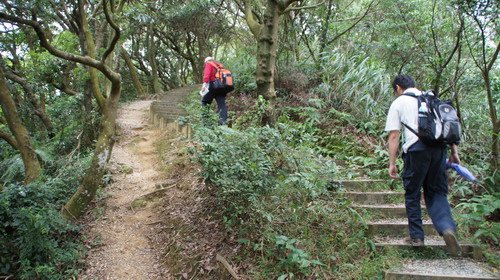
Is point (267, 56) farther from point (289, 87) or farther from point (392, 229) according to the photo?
point (392, 229)

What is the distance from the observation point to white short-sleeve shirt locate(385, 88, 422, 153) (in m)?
3.92

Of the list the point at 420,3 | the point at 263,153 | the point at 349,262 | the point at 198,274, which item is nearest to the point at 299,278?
the point at 349,262

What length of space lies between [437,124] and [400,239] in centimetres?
144

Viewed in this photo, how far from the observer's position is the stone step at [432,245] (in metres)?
3.93

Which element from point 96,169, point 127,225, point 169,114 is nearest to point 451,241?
point 127,225

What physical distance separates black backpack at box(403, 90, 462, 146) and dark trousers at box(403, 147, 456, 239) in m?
0.15

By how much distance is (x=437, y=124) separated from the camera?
381 centimetres

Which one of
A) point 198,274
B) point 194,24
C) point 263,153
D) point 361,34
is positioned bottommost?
point 198,274

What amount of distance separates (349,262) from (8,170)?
23.0 ft

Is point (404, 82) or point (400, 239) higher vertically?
point (404, 82)

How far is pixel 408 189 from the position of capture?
13.1 ft

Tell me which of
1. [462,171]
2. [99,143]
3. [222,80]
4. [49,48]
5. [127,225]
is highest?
[49,48]

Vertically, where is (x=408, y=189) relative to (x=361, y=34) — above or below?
below

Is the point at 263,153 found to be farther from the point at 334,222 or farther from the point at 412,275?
the point at 412,275
